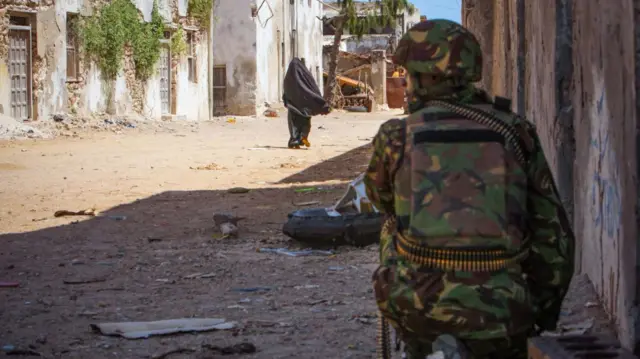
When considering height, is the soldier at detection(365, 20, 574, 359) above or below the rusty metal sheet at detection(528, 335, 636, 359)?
above

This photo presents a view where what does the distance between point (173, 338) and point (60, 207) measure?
19.2 ft

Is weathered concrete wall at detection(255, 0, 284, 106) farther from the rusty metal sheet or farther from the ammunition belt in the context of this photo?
the ammunition belt

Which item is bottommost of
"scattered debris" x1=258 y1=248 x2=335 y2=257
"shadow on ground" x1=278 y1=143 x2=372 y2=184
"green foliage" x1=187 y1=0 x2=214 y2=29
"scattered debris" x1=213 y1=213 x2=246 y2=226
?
"scattered debris" x1=258 y1=248 x2=335 y2=257

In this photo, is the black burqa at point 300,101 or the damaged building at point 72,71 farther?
the damaged building at point 72,71

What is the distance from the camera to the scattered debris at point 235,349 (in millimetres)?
4652

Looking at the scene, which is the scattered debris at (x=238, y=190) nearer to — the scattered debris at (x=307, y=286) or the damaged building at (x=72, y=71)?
the scattered debris at (x=307, y=286)

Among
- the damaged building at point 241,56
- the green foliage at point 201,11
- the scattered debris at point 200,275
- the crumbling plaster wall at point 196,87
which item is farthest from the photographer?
the damaged building at point 241,56

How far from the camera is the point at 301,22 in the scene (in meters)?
44.8

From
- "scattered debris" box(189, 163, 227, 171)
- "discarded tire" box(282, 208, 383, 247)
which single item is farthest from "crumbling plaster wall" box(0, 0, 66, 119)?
"discarded tire" box(282, 208, 383, 247)

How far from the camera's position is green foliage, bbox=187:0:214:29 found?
29.3 metres

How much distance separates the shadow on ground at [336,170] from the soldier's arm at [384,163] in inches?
375

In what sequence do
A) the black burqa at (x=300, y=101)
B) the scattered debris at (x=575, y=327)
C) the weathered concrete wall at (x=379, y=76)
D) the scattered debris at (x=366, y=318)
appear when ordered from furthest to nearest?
1. the weathered concrete wall at (x=379, y=76)
2. the black burqa at (x=300, y=101)
3. the scattered debris at (x=366, y=318)
4. the scattered debris at (x=575, y=327)

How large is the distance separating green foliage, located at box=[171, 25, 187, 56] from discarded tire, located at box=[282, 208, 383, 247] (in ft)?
69.5

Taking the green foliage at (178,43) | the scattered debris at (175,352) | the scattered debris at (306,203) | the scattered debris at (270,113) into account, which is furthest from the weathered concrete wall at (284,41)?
the scattered debris at (175,352)
